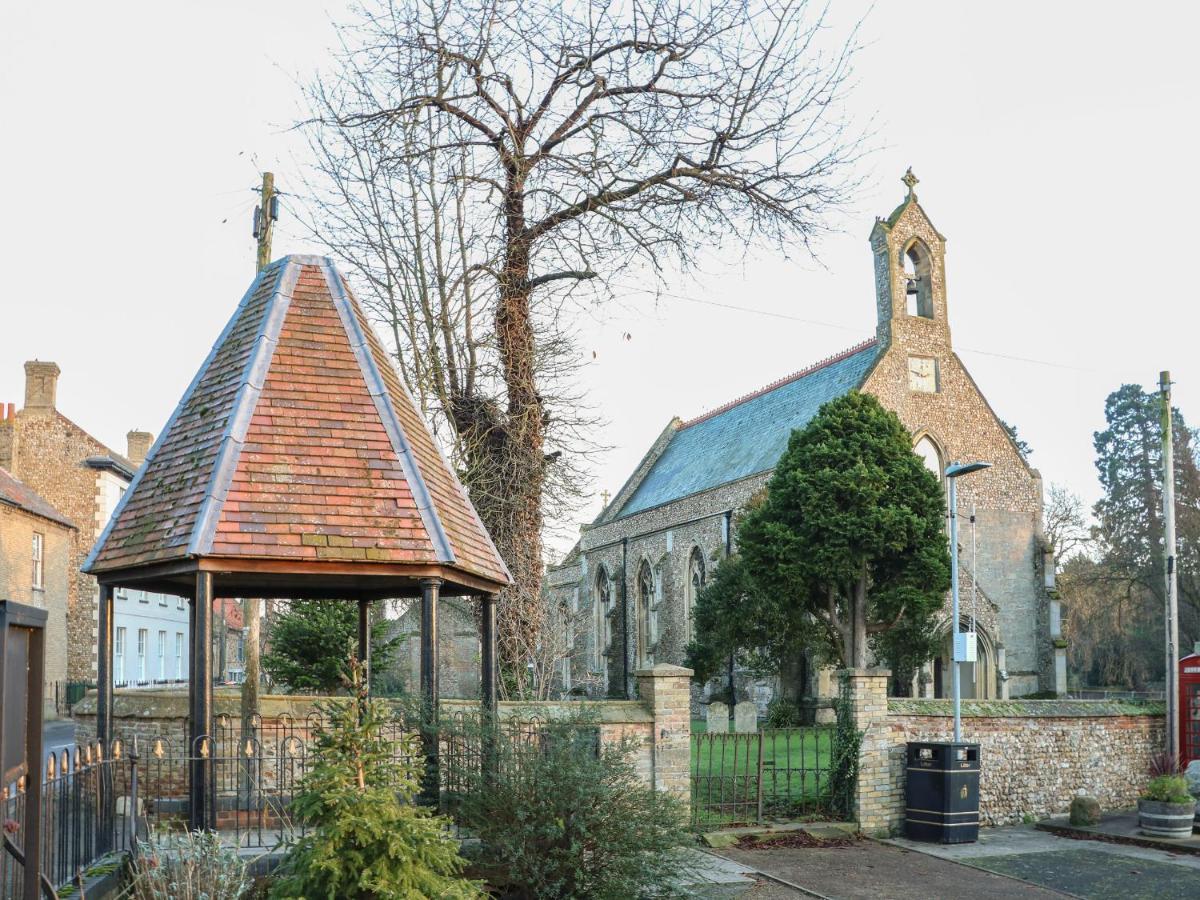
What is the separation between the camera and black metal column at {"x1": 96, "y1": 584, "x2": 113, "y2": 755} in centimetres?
991

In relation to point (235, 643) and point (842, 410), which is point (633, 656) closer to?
point (842, 410)

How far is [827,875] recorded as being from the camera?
12.7 meters

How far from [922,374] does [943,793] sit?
2282cm

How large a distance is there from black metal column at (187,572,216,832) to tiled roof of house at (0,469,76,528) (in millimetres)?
27646

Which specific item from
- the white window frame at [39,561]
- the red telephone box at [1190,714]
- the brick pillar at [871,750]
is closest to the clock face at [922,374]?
the red telephone box at [1190,714]

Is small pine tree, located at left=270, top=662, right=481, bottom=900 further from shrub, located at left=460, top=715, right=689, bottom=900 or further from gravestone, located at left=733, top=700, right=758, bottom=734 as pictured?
gravestone, located at left=733, top=700, right=758, bottom=734

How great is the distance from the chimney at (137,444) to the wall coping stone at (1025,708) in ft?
128

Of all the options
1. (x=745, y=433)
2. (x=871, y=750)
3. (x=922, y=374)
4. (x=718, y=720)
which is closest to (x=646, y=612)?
(x=745, y=433)

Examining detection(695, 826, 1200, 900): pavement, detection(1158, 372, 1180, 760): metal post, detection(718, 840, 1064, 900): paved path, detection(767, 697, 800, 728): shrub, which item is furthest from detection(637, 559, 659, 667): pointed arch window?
detection(718, 840, 1064, 900): paved path

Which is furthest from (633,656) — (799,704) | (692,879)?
(692,879)

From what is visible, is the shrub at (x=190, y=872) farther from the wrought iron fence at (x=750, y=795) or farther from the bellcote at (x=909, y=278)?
the bellcote at (x=909, y=278)

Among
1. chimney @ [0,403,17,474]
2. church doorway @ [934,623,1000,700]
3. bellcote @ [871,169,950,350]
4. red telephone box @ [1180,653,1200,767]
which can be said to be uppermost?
bellcote @ [871,169,950,350]

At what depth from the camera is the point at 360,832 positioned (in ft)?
21.6

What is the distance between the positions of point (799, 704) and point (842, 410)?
29.1ft
